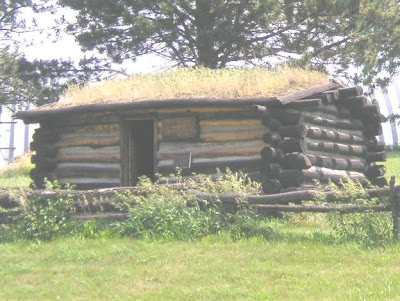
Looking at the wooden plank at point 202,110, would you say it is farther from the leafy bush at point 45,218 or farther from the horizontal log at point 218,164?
the leafy bush at point 45,218

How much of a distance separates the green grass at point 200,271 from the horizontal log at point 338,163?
167 inches

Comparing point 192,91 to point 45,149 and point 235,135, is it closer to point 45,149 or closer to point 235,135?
point 235,135

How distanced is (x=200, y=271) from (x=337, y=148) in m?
6.85

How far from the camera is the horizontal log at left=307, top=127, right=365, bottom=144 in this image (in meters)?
13.5

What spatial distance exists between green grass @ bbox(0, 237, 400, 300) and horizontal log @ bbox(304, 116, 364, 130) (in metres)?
4.71

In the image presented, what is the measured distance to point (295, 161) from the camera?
12.4 metres

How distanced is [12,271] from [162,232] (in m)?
2.20

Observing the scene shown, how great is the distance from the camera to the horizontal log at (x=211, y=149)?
12.9 m

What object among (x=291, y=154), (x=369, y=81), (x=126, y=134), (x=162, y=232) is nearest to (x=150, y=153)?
(x=126, y=134)

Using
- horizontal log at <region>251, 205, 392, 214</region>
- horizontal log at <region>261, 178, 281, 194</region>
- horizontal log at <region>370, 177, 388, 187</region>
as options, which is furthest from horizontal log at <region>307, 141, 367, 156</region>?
horizontal log at <region>251, 205, 392, 214</region>

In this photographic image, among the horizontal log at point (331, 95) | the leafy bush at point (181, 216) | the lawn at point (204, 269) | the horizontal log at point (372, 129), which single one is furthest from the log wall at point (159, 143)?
the horizontal log at point (372, 129)

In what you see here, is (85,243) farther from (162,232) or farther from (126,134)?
(126,134)

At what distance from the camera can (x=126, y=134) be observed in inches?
556

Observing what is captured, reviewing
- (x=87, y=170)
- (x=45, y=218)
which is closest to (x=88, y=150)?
(x=87, y=170)
